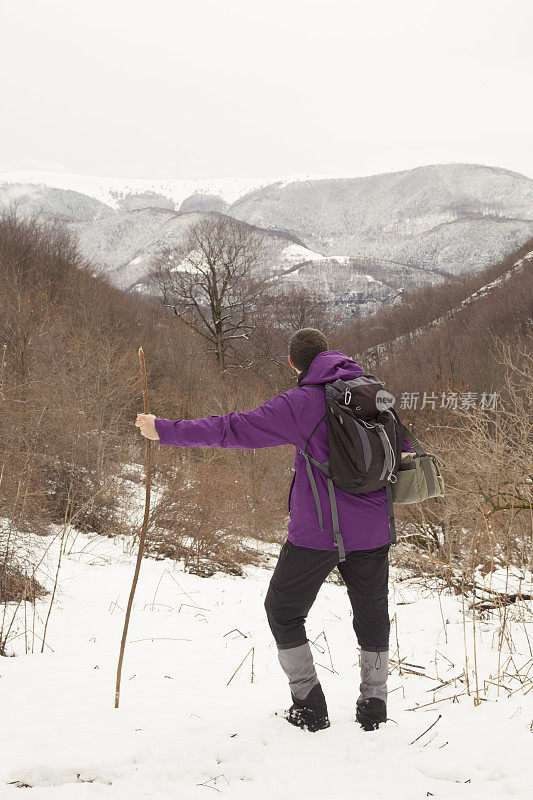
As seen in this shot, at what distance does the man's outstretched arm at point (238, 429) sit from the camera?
2473 mm

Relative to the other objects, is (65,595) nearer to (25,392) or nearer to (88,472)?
(88,472)

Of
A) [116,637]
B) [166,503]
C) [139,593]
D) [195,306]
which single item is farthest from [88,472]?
[195,306]

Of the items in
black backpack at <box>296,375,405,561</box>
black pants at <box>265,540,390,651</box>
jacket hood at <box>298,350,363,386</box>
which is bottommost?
black pants at <box>265,540,390,651</box>

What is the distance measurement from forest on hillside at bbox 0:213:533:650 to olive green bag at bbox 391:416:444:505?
1.21m

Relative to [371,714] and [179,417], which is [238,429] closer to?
[371,714]

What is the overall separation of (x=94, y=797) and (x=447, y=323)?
2271 inches

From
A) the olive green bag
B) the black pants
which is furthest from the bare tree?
the black pants

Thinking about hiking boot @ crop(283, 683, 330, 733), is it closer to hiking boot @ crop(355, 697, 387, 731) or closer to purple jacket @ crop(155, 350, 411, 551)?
hiking boot @ crop(355, 697, 387, 731)

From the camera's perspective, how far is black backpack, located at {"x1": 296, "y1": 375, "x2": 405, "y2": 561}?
241 cm

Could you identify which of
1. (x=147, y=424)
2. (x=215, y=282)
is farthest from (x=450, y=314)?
(x=147, y=424)

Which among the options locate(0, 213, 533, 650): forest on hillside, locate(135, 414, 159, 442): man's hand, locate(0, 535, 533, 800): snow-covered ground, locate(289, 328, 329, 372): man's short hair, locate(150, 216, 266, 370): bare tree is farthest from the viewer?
locate(150, 216, 266, 370): bare tree

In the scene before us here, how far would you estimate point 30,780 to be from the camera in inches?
80.7

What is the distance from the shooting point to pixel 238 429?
249cm

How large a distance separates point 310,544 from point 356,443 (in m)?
0.53
